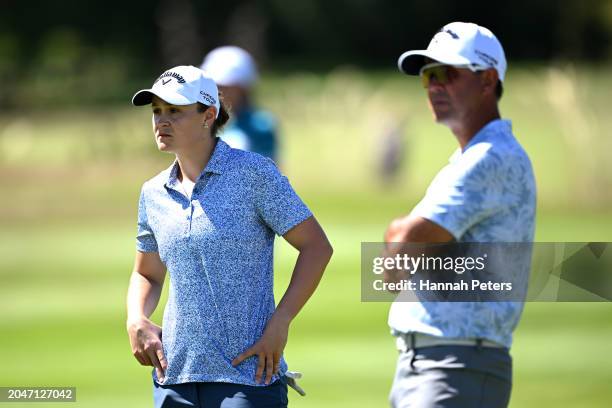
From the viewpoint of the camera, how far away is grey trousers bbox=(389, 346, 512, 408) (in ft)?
16.5

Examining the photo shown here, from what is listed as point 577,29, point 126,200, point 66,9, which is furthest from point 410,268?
point 66,9

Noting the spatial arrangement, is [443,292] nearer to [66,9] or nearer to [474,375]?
[474,375]

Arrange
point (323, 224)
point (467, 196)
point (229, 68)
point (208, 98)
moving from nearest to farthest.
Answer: point (467, 196)
point (208, 98)
point (229, 68)
point (323, 224)

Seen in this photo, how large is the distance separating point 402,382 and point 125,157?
33873 millimetres

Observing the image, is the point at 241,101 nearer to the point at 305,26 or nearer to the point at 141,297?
the point at 141,297

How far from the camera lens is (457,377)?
16.5 ft

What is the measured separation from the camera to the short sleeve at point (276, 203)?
17.2ft

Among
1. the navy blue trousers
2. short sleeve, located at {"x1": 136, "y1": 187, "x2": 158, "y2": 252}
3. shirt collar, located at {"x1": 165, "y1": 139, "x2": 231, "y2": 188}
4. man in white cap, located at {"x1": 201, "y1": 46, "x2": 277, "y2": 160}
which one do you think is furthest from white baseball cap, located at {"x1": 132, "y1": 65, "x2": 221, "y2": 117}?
man in white cap, located at {"x1": 201, "y1": 46, "x2": 277, "y2": 160}

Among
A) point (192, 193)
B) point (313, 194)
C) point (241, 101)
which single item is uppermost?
point (241, 101)

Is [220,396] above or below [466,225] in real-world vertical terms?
below

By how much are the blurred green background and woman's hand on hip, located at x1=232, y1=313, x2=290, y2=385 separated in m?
4.76

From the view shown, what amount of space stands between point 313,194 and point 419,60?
90.3 feet

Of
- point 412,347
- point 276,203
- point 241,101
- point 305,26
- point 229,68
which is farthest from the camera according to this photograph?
point 305,26

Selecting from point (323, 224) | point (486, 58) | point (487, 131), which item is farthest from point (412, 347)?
point (323, 224)
